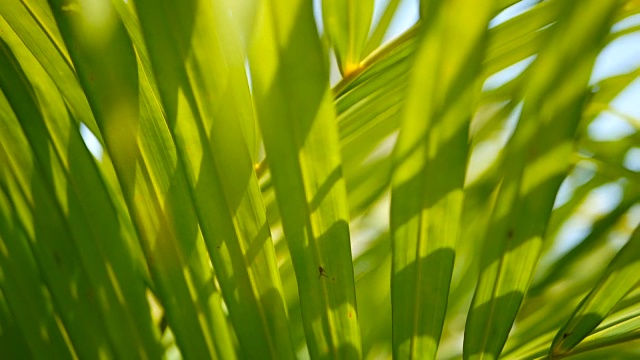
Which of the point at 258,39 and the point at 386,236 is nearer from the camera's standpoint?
the point at 258,39

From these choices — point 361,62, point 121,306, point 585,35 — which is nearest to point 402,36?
point 361,62

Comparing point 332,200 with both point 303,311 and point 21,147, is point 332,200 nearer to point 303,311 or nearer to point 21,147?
point 303,311

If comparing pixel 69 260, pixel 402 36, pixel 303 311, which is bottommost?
pixel 303 311

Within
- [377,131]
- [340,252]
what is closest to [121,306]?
[340,252]

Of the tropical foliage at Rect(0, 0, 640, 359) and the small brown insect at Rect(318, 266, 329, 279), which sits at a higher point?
the tropical foliage at Rect(0, 0, 640, 359)

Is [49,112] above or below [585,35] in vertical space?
above

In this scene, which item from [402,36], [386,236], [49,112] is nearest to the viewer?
[49,112]

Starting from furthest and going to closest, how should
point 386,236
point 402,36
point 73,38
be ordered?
point 386,236
point 402,36
point 73,38

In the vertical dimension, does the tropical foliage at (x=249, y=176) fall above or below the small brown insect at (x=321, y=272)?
above
